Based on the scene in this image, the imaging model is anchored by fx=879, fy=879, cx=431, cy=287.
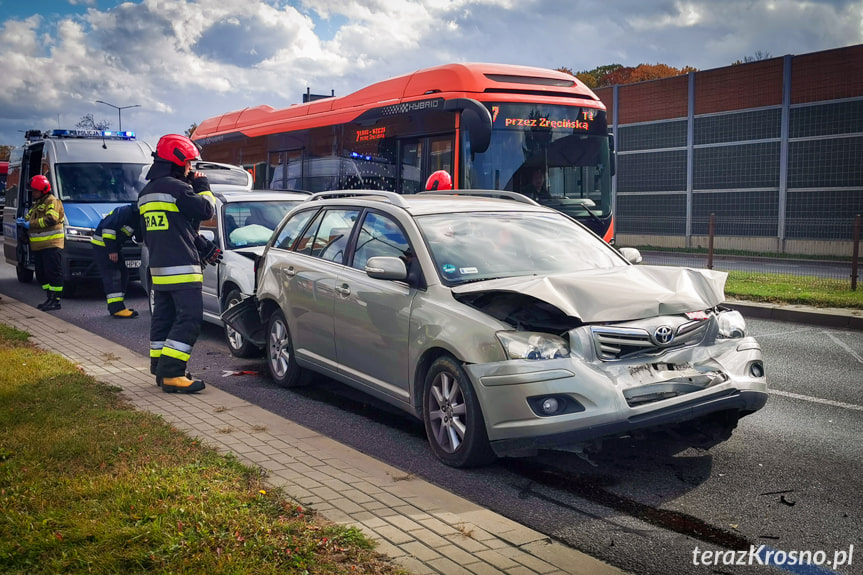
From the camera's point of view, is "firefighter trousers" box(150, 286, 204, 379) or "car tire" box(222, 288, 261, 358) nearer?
"firefighter trousers" box(150, 286, 204, 379)

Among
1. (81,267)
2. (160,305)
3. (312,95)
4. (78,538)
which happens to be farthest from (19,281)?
(78,538)

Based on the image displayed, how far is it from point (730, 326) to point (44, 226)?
36.0 feet

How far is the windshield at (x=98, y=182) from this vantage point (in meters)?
15.5

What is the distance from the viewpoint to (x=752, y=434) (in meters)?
6.10

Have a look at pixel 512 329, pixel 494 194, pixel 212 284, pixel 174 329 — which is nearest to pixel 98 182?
pixel 212 284

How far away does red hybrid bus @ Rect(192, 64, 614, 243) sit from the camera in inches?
501

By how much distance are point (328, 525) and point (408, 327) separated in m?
1.96

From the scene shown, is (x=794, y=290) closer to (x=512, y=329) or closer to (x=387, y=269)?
(x=387, y=269)

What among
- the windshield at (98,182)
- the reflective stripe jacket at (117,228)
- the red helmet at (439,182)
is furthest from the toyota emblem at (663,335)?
the windshield at (98,182)

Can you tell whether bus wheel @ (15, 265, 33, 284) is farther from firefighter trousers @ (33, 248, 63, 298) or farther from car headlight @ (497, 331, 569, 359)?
car headlight @ (497, 331, 569, 359)

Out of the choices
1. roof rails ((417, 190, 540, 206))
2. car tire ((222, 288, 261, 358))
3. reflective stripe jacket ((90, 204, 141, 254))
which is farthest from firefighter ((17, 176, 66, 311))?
roof rails ((417, 190, 540, 206))

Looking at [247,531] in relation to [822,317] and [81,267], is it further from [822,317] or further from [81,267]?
[81,267]

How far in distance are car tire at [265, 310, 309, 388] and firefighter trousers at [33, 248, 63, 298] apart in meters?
6.67

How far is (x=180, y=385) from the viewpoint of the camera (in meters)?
7.21
